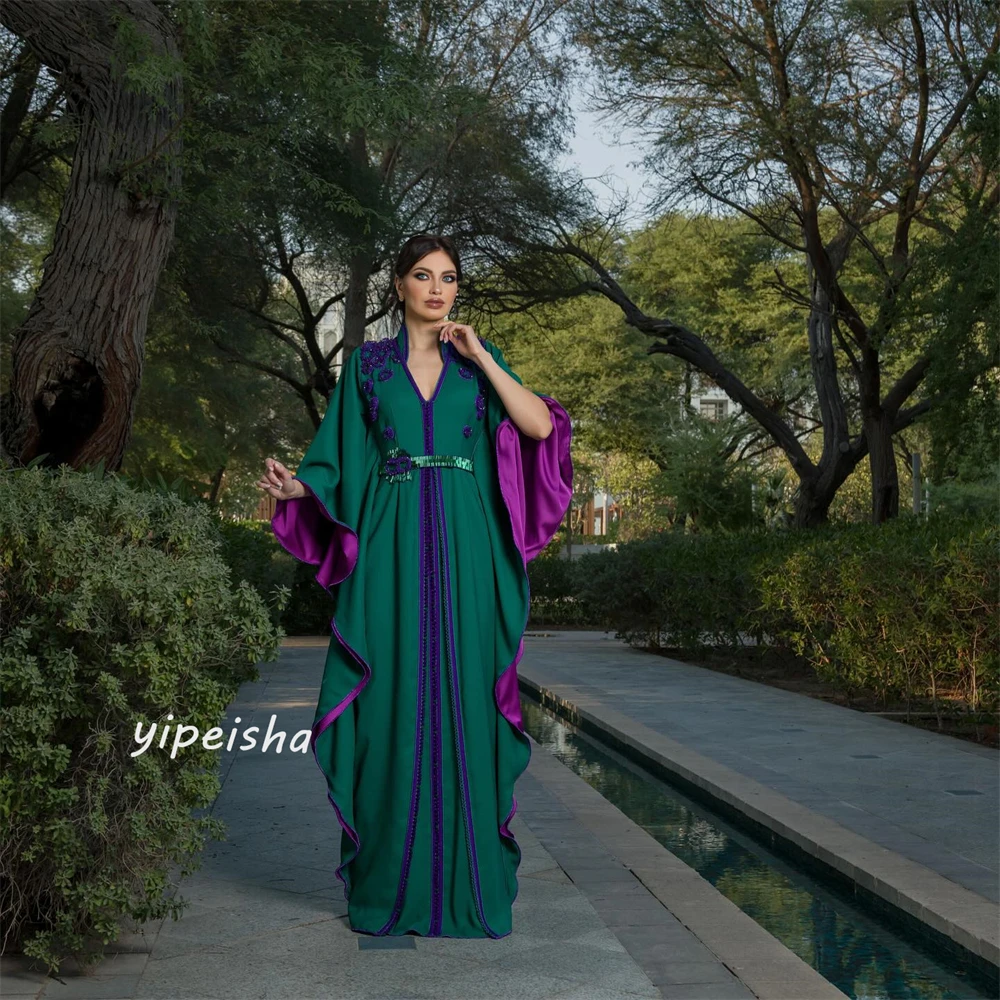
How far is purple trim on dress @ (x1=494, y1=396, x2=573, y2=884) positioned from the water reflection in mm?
1192

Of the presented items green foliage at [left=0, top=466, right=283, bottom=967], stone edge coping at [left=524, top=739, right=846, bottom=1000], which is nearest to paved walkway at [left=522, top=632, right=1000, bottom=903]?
stone edge coping at [left=524, top=739, right=846, bottom=1000]

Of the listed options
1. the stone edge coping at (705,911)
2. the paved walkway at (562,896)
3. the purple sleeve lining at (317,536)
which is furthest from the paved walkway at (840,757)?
the purple sleeve lining at (317,536)

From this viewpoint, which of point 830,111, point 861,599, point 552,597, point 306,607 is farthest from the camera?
point 552,597

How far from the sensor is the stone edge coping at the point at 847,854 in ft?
14.7

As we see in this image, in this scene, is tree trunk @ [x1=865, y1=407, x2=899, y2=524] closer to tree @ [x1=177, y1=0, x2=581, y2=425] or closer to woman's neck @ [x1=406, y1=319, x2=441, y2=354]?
tree @ [x1=177, y1=0, x2=581, y2=425]

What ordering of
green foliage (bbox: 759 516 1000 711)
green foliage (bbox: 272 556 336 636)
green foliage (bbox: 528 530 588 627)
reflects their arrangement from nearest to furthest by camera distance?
1. green foliage (bbox: 759 516 1000 711)
2. green foliage (bbox: 272 556 336 636)
3. green foliage (bbox: 528 530 588 627)

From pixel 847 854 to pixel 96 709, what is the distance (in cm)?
321

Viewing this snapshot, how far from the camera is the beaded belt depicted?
A: 4.56 metres

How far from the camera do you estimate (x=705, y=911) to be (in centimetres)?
466

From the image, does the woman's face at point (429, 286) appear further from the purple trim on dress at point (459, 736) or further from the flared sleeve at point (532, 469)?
the purple trim on dress at point (459, 736)

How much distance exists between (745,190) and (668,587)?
578cm

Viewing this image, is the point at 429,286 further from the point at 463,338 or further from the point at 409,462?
the point at 409,462

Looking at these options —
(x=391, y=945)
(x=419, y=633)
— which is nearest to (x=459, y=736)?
(x=419, y=633)

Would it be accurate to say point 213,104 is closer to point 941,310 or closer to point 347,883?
point 941,310
